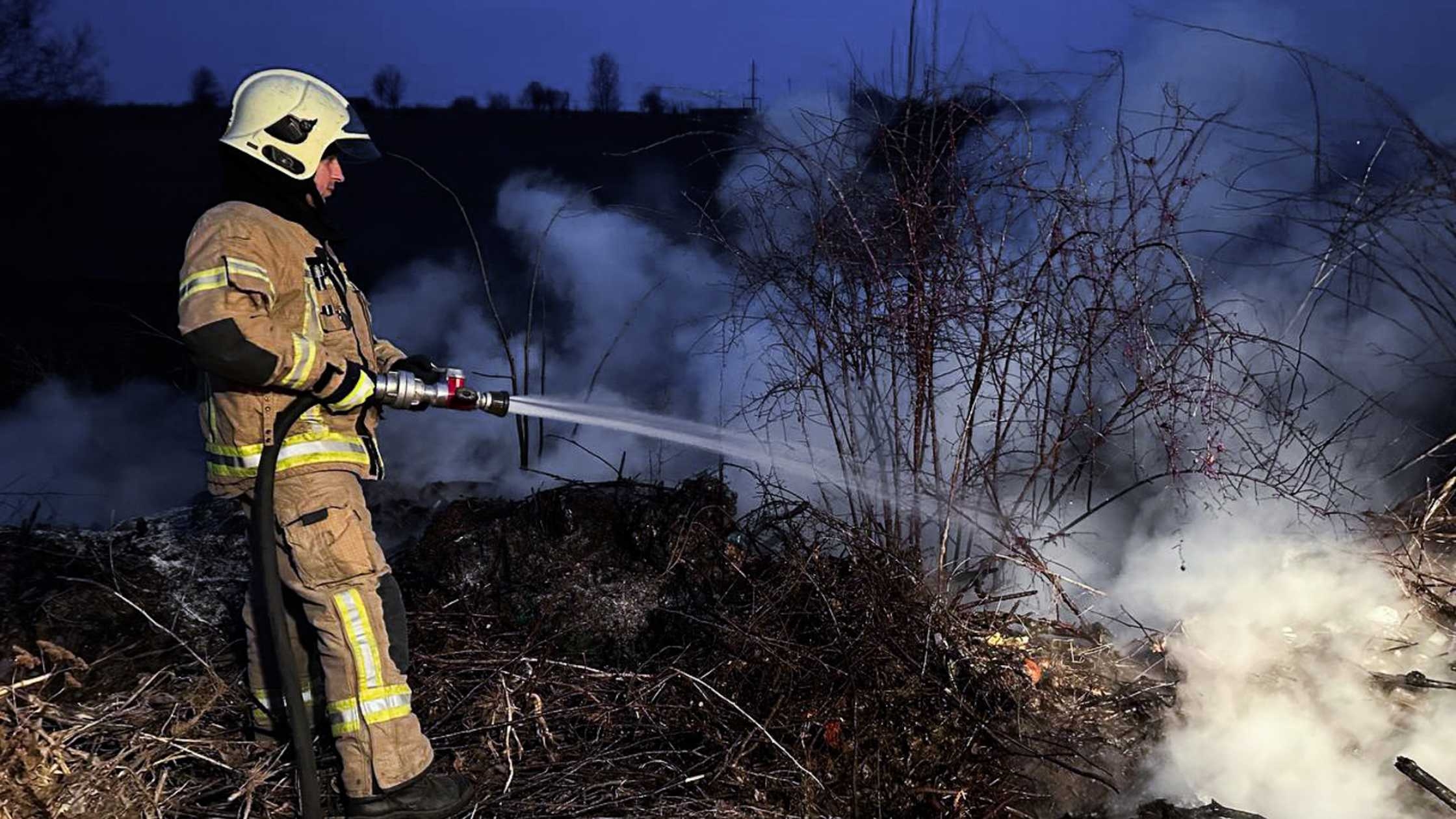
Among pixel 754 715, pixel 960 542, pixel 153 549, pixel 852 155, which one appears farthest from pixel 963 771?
pixel 153 549

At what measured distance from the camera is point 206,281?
121 inches

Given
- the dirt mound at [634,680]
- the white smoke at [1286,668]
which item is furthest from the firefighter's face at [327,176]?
the white smoke at [1286,668]

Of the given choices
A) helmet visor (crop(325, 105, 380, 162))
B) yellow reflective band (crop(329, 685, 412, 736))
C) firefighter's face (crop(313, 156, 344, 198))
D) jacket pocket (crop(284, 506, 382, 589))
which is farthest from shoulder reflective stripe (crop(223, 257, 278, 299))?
yellow reflective band (crop(329, 685, 412, 736))

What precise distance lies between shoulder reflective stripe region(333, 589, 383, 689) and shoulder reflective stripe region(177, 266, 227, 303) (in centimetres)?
103

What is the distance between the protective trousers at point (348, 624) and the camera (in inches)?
127

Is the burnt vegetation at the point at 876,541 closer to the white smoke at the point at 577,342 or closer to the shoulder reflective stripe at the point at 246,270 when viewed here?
the shoulder reflective stripe at the point at 246,270

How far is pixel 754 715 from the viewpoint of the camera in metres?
3.98

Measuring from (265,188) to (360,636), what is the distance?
1492mm

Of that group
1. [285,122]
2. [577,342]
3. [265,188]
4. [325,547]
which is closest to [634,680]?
[325,547]

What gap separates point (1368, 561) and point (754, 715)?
3.14 m

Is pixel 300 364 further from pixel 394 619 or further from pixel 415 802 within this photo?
pixel 415 802

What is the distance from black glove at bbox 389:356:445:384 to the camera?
3.65 metres

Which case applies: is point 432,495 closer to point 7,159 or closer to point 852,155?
point 852,155

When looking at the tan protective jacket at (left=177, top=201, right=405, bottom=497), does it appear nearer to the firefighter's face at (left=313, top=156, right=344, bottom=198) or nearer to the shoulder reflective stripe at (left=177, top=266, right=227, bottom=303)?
the shoulder reflective stripe at (left=177, top=266, right=227, bottom=303)
